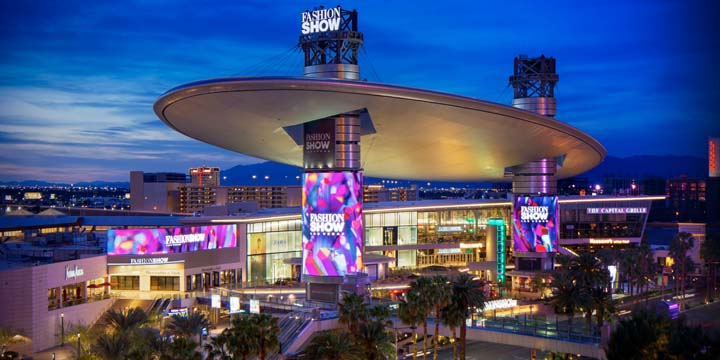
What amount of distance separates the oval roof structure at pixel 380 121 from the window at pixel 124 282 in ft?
39.2

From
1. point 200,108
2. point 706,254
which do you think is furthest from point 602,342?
point 706,254

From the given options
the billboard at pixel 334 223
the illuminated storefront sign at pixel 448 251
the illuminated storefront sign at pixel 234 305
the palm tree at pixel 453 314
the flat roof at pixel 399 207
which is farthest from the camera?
the illuminated storefront sign at pixel 448 251

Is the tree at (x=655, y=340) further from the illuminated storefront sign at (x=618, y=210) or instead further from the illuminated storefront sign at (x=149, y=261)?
the illuminated storefront sign at (x=618, y=210)

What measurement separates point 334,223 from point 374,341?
64.6 feet

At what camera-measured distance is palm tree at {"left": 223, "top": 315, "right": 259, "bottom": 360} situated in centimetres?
3497

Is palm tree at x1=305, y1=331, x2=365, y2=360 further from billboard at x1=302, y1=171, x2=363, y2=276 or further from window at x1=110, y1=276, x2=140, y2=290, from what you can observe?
window at x1=110, y1=276, x2=140, y2=290

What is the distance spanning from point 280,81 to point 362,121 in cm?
1036

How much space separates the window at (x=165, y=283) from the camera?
61844 mm

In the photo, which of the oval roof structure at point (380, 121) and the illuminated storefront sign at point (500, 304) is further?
the illuminated storefront sign at point (500, 304)

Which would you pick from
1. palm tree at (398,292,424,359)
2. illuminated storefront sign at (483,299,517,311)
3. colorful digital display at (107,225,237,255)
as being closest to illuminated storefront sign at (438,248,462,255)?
illuminated storefront sign at (483,299,517,311)

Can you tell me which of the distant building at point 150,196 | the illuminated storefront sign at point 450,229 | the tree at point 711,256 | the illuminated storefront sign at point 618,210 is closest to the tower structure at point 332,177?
the illuminated storefront sign at point 450,229

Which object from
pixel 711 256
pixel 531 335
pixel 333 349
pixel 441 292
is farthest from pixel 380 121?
pixel 711 256

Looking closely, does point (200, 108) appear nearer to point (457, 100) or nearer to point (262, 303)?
point (262, 303)

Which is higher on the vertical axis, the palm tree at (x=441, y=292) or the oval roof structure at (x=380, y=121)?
the oval roof structure at (x=380, y=121)
